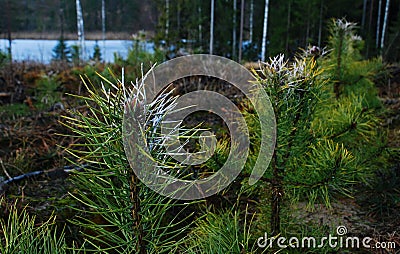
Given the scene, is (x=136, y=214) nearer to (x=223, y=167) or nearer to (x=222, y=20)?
(x=223, y=167)

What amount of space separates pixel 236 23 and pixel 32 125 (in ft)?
29.9

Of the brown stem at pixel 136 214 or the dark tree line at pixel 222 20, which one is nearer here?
the brown stem at pixel 136 214

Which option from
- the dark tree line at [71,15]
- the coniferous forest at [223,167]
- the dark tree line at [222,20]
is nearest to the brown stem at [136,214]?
the coniferous forest at [223,167]

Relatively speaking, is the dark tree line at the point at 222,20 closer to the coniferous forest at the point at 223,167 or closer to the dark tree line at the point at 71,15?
the dark tree line at the point at 71,15

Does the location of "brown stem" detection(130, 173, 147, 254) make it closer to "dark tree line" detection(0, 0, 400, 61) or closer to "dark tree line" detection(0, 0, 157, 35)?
"dark tree line" detection(0, 0, 400, 61)

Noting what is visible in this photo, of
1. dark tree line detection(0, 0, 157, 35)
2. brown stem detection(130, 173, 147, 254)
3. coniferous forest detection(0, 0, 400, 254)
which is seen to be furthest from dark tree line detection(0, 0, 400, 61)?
brown stem detection(130, 173, 147, 254)

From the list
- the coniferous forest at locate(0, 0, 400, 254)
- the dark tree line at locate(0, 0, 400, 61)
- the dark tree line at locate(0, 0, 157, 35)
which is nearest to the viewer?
the coniferous forest at locate(0, 0, 400, 254)

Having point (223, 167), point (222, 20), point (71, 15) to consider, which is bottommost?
point (223, 167)

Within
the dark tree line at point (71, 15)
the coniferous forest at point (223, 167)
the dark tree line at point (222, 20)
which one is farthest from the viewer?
the dark tree line at point (71, 15)

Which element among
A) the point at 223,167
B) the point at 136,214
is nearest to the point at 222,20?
the point at 223,167

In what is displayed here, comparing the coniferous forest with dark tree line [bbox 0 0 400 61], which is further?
dark tree line [bbox 0 0 400 61]

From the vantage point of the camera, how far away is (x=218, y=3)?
11039 mm

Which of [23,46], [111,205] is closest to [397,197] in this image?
[111,205]

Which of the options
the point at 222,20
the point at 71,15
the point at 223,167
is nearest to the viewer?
the point at 223,167
